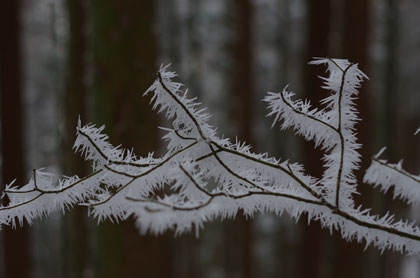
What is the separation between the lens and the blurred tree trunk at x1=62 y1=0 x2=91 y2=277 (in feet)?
14.1

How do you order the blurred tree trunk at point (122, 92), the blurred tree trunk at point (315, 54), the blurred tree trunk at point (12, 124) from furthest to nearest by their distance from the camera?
1. the blurred tree trunk at point (12, 124)
2. the blurred tree trunk at point (315, 54)
3. the blurred tree trunk at point (122, 92)

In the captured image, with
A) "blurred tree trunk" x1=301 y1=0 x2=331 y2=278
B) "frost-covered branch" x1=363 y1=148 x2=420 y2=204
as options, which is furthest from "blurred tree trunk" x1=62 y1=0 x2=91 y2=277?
"frost-covered branch" x1=363 y1=148 x2=420 y2=204

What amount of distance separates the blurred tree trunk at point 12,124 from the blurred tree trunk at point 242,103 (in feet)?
10.7

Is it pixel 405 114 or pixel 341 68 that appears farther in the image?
pixel 405 114

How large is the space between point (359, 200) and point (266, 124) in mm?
12711

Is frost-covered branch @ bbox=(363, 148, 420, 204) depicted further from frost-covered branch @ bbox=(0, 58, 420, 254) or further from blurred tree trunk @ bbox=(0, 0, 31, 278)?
blurred tree trunk @ bbox=(0, 0, 31, 278)

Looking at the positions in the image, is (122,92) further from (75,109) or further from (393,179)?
(75,109)

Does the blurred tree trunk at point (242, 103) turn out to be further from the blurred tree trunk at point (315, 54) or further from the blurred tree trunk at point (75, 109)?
the blurred tree trunk at point (75, 109)

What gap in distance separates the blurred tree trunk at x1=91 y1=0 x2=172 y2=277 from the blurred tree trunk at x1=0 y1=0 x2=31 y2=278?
3.23 metres

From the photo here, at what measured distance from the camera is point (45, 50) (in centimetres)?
1572

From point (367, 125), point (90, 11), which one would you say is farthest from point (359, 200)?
point (90, 11)

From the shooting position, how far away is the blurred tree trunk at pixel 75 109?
4293 mm

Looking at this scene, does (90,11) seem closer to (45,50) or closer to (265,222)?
(45,50)

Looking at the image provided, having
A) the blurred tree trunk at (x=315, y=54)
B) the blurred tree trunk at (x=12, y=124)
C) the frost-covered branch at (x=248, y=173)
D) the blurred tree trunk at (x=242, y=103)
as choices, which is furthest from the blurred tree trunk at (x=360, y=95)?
the blurred tree trunk at (x=12, y=124)
